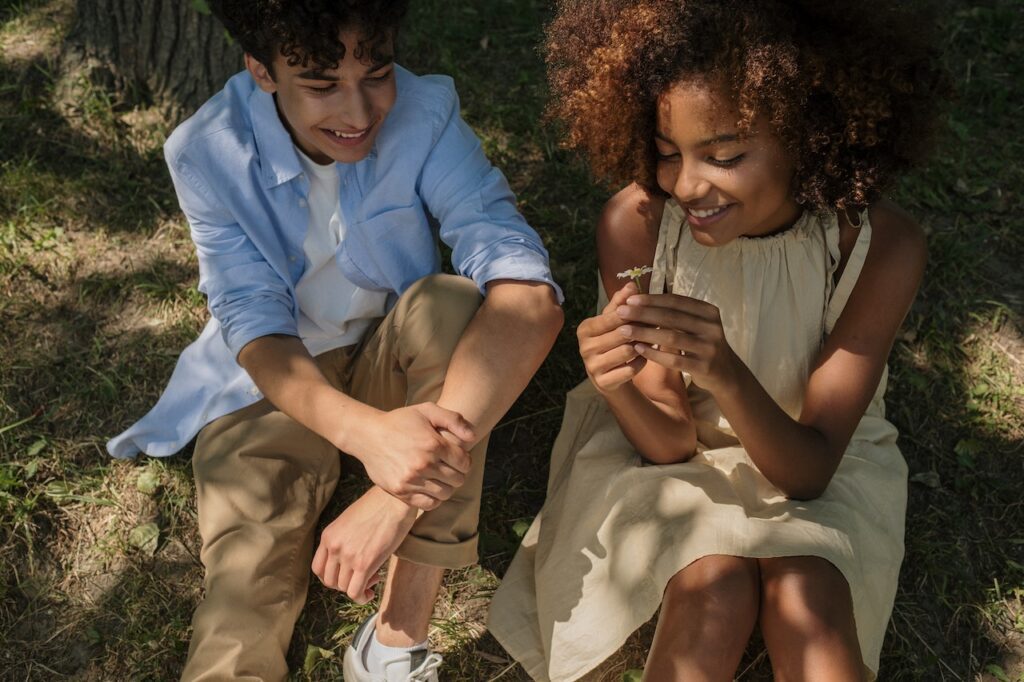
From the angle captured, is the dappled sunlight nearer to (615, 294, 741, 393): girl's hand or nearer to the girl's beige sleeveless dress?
the girl's beige sleeveless dress

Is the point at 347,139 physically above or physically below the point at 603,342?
above

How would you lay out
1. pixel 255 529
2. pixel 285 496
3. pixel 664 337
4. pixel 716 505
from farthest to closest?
pixel 285 496 → pixel 255 529 → pixel 716 505 → pixel 664 337

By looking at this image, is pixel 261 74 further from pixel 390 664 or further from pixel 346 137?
pixel 390 664

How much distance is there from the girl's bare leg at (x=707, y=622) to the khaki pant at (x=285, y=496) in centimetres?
57

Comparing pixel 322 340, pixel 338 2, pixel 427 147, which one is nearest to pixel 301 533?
pixel 322 340

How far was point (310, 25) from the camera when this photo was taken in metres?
2.48

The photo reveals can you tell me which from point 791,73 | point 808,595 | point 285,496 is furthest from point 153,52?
point 808,595

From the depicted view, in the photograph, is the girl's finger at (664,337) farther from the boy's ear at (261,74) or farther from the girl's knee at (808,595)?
the boy's ear at (261,74)

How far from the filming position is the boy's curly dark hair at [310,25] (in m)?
2.48

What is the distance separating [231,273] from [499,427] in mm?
1023

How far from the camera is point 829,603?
2.37 meters

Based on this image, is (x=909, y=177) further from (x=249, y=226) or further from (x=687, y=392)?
(x=249, y=226)

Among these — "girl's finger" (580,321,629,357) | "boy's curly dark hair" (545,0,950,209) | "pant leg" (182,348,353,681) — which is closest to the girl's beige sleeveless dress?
"boy's curly dark hair" (545,0,950,209)

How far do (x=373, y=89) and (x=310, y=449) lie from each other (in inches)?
41.2
